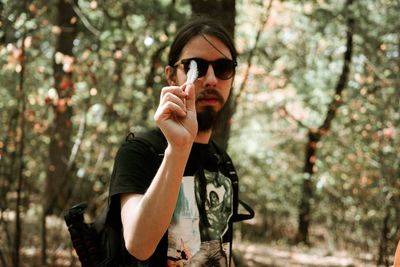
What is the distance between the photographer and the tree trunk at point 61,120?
4.91 m

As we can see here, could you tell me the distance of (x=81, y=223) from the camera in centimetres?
199

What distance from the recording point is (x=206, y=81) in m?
2.02

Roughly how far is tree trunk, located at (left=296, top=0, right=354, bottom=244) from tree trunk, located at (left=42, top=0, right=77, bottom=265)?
3.82m

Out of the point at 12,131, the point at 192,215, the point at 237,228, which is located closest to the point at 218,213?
the point at 192,215

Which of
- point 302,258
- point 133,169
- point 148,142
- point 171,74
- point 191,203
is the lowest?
point 302,258

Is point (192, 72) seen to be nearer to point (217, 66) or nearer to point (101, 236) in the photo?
point (217, 66)

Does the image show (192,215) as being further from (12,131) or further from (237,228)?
(237,228)

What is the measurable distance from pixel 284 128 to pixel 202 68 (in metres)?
10.3

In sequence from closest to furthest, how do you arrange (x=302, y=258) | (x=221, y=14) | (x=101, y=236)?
1. (x=101, y=236)
2. (x=221, y=14)
3. (x=302, y=258)

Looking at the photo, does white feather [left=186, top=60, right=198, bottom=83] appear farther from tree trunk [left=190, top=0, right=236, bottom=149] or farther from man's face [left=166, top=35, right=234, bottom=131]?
tree trunk [left=190, top=0, right=236, bottom=149]

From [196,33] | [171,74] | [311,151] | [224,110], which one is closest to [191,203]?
[171,74]

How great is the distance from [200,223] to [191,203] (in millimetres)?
93

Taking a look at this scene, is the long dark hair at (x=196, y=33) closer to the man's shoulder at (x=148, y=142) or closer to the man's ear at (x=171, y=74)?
the man's ear at (x=171, y=74)

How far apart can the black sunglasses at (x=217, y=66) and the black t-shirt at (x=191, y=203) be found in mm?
339
